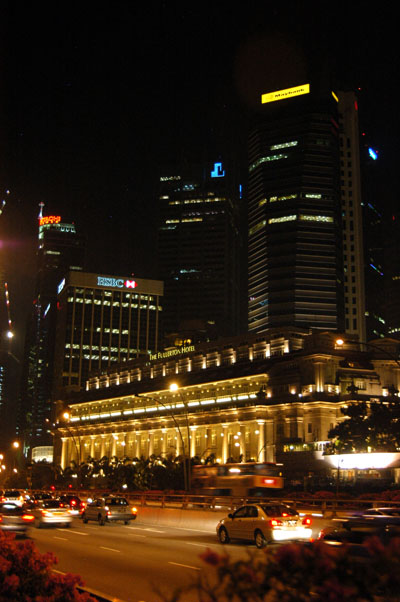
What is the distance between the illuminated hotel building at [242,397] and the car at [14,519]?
184 feet

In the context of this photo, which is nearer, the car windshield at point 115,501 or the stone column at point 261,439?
the car windshield at point 115,501

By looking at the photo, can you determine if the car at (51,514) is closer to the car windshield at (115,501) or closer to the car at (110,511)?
the car at (110,511)

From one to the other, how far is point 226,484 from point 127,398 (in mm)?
98715

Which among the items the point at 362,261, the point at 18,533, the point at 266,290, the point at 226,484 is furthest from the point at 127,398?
the point at 18,533

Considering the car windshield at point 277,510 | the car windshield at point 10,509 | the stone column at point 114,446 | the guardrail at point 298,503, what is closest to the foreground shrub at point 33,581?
the car windshield at point 277,510

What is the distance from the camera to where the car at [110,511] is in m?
42.3

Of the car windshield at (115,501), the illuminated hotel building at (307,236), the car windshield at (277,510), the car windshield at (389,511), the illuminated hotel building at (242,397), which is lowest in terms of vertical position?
the car windshield at (115,501)

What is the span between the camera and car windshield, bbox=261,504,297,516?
27.2 metres

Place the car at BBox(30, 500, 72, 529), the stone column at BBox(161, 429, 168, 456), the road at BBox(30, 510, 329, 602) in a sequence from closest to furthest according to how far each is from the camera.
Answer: the road at BBox(30, 510, 329, 602) < the car at BBox(30, 500, 72, 529) < the stone column at BBox(161, 429, 168, 456)

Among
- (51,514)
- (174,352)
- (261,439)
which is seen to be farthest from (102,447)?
(51,514)

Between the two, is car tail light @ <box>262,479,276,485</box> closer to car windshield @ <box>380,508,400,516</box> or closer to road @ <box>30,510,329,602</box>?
road @ <box>30,510,329,602</box>

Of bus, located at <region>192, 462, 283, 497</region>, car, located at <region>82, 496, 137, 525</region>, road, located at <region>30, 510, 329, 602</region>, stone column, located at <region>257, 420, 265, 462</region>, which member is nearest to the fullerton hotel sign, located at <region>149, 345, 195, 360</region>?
stone column, located at <region>257, 420, 265, 462</region>

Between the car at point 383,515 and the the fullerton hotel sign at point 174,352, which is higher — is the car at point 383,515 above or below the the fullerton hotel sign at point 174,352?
below

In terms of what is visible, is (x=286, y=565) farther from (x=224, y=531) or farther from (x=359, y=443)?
(x=359, y=443)
